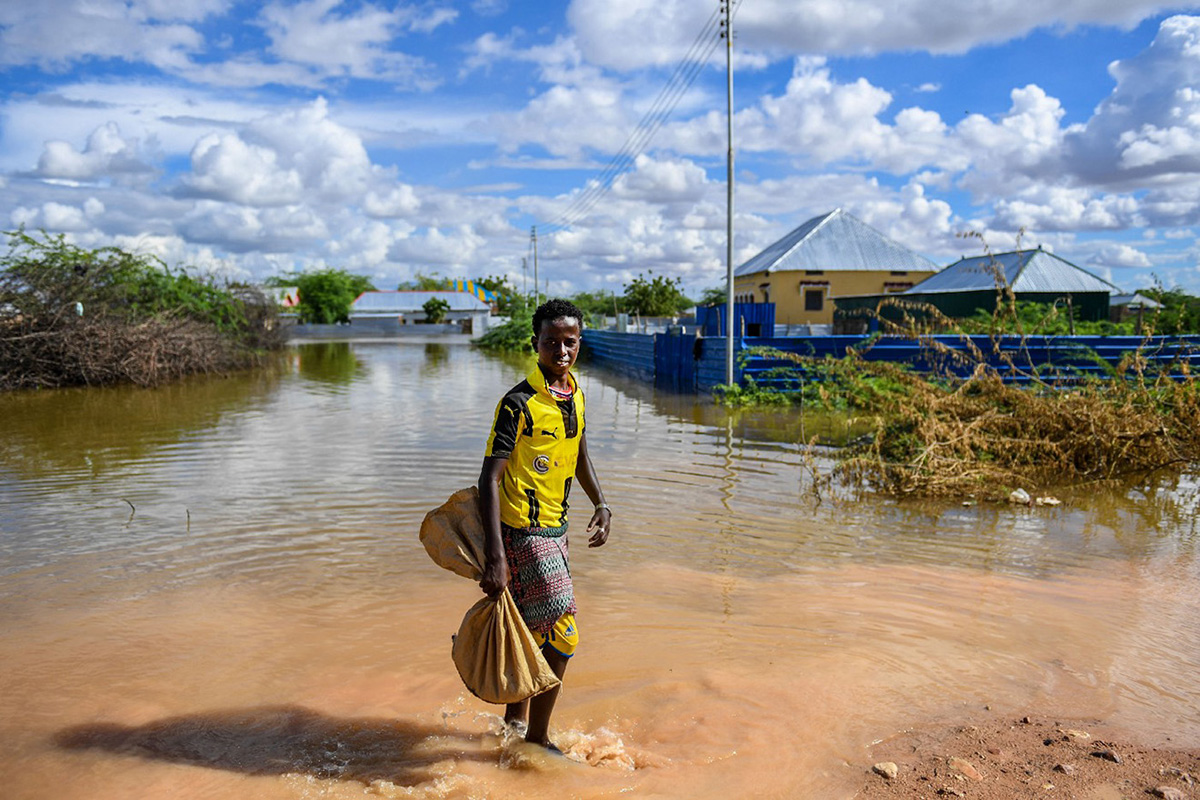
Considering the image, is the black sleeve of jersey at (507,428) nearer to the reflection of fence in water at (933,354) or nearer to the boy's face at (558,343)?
the boy's face at (558,343)

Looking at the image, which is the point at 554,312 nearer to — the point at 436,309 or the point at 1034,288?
the point at 1034,288

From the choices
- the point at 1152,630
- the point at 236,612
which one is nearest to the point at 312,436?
the point at 236,612

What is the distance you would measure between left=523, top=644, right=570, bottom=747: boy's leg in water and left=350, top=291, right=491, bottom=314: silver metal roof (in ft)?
279

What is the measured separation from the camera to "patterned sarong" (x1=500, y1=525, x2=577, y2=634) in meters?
3.25

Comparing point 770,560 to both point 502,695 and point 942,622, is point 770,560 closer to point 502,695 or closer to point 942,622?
point 942,622

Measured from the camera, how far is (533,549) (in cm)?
325

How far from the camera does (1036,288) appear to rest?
27.4 metres

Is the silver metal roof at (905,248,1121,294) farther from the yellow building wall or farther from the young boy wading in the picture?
the young boy wading

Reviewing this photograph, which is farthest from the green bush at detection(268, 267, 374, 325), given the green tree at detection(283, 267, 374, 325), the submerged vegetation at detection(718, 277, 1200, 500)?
the submerged vegetation at detection(718, 277, 1200, 500)

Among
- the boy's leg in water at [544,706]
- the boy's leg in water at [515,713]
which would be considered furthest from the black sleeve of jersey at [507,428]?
the boy's leg in water at [515,713]

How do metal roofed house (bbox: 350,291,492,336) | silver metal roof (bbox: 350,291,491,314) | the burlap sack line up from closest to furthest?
the burlap sack
metal roofed house (bbox: 350,291,492,336)
silver metal roof (bbox: 350,291,491,314)

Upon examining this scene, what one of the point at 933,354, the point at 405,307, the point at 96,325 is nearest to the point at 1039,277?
the point at 933,354

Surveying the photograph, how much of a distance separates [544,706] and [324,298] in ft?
284

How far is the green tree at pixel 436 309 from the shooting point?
82562mm
